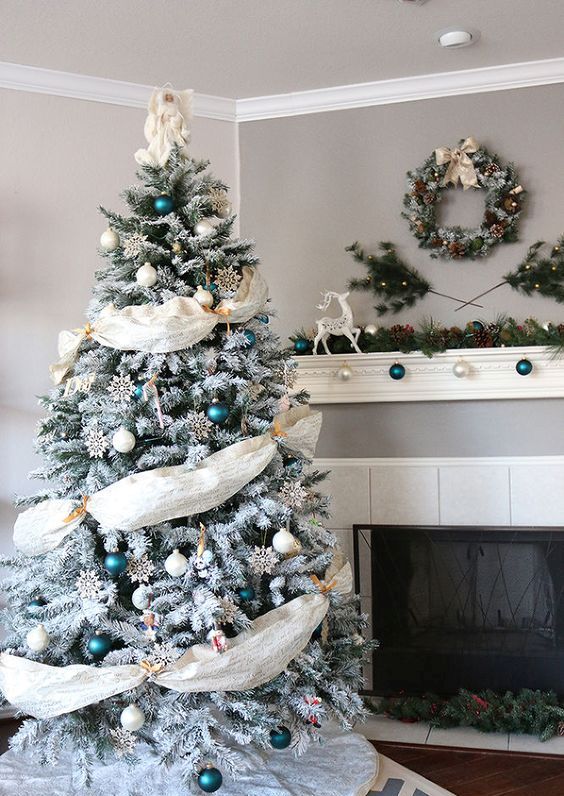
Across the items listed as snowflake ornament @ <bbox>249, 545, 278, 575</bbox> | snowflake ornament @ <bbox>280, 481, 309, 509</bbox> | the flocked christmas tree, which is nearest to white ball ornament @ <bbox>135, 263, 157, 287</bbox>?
the flocked christmas tree

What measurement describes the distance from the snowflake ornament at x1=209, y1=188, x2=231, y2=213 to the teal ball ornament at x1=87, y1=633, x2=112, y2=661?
1.26 metres

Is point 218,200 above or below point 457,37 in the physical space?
below

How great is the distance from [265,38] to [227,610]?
2039 millimetres

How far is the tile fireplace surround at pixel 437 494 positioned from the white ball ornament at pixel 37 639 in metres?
1.41

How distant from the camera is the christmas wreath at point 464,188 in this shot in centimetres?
321

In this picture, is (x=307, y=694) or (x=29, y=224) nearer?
(x=307, y=694)

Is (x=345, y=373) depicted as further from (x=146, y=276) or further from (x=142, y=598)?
(x=142, y=598)

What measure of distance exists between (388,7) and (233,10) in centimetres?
52

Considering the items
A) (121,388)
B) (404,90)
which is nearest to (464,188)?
(404,90)

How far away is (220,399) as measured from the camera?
7.65ft

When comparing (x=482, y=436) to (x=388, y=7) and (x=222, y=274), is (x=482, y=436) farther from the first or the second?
(x=388, y=7)

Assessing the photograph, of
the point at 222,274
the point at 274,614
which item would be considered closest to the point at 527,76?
the point at 222,274

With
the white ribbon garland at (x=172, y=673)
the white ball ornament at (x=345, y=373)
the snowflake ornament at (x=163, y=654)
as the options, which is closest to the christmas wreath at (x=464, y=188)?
the white ball ornament at (x=345, y=373)

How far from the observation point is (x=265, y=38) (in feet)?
9.76
